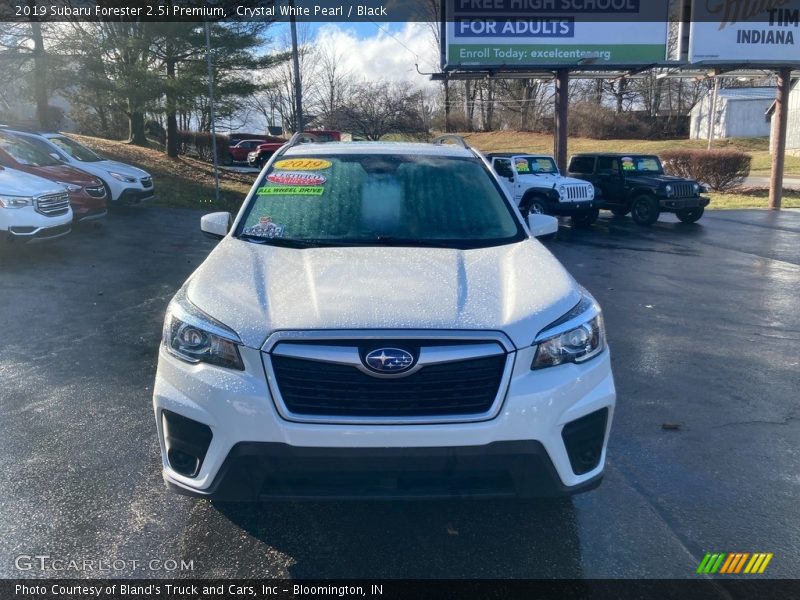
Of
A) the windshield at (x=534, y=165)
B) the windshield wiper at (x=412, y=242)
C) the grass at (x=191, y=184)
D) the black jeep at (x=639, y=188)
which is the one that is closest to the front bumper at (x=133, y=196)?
the grass at (x=191, y=184)

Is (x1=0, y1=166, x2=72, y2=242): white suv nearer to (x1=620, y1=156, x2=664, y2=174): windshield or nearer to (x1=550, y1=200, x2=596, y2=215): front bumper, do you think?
(x1=550, y1=200, x2=596, y2=215): front bumper

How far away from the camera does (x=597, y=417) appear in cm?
301

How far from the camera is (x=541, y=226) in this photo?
14.8 feet

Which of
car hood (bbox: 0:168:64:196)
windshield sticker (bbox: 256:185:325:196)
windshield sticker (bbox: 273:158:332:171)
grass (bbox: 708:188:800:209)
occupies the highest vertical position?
windshield sticker (bbox: 273:158:332:171)

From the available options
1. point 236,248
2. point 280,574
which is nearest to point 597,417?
point 280,574

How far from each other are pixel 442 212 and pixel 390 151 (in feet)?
2.67

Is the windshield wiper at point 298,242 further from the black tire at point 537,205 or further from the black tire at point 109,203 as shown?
the black tire at point 537,205

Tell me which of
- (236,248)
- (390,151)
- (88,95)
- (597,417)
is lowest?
(597,417)

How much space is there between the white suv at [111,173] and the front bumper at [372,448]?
1299 cm

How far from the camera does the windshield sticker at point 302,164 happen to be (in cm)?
453

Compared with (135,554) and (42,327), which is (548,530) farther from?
(42,327)

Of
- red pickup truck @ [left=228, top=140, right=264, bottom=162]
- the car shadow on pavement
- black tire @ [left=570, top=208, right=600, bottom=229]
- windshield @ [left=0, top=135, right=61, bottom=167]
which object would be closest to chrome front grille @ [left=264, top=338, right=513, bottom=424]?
the car shadow on pavement

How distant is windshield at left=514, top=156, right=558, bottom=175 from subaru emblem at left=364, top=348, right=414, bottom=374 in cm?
1540

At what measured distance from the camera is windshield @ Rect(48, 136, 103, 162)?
48.7ft
